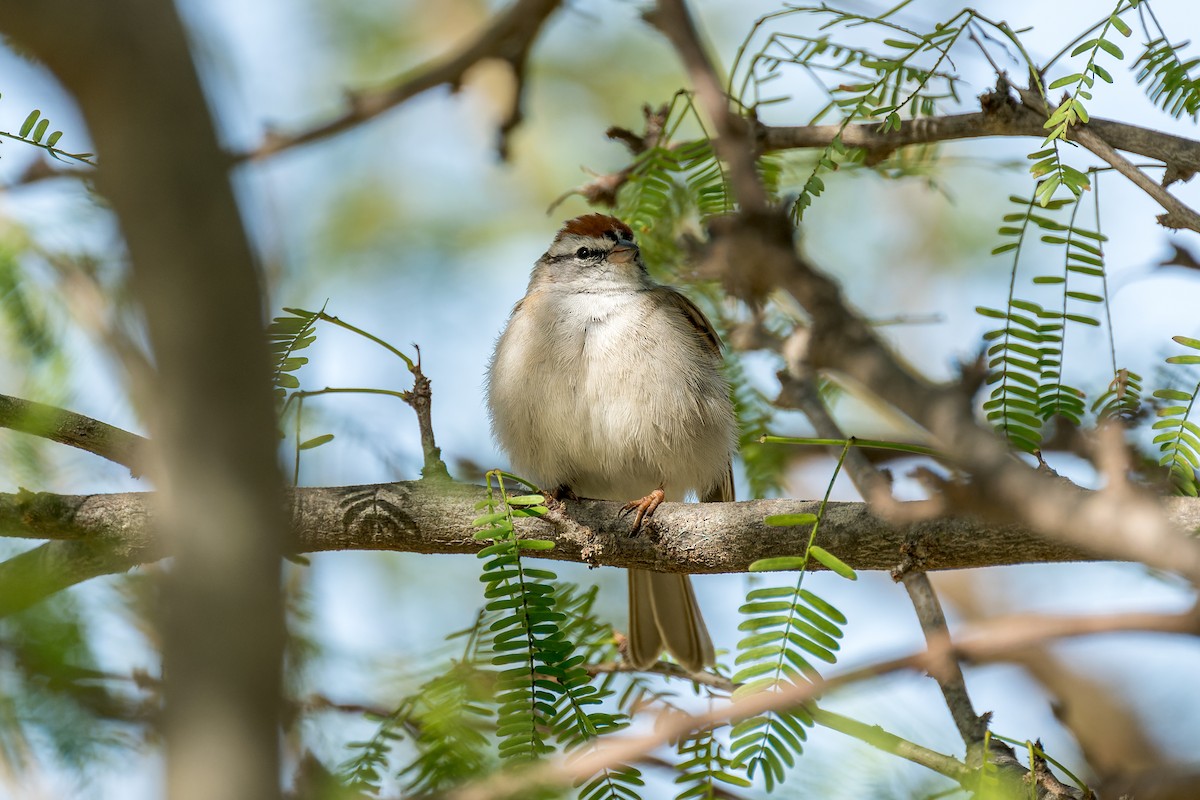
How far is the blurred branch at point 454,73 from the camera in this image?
5035 millimetres

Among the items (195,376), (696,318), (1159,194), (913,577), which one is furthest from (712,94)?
(696,318)

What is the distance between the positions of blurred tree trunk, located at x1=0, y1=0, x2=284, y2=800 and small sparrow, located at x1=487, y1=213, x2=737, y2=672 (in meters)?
3.25

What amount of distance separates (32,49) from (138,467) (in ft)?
7.43

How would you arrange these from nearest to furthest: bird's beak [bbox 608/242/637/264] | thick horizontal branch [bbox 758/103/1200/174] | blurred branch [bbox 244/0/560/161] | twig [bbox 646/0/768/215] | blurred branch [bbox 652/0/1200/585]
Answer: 1. blurred branch [bbox 652/0/1200/585]
2. twig [bbox 646/0/768/215]
3. thick horizontal branch [bbox 758/103/1200/174]
4. blurred branch [bbox 244/0/560/161]
5. bird's beak [bbox 608/242/637/264]

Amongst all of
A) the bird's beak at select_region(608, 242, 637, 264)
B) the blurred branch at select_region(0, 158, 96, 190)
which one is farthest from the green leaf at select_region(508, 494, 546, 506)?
the bird's beak at select_region(608, 242, 637, 264)

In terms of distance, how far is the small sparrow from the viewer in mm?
4688

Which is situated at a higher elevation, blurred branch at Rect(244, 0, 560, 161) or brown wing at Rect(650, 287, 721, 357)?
blurred branch at Rect(244, 0, 560, 161)

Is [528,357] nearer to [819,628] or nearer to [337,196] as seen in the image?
[819,628]

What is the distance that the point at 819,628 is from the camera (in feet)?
8.68

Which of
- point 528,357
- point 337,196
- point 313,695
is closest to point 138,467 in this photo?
point 313,695

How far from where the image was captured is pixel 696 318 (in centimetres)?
511

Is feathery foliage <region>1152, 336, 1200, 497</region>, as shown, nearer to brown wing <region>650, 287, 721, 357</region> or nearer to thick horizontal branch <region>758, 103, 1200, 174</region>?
thick horizontal branch <region>758, 103, 1200, 174</region>

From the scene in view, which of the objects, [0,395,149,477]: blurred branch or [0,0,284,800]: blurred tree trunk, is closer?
[0,0,284,800]: blurred tree trunk

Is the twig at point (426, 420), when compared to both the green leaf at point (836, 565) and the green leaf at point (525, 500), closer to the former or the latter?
the green leaf at point (525, 500)
